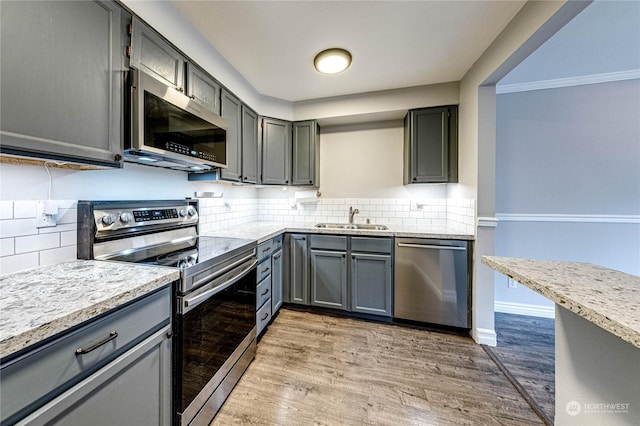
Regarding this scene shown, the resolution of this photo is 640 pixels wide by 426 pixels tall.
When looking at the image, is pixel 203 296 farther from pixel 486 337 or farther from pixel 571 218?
pixel 571 218

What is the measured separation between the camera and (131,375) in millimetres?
899

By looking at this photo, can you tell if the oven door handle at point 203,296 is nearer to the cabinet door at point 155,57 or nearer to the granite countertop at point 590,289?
the cabinet door at point 155,57

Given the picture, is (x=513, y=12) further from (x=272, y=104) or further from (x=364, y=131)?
(x=272, y=104)

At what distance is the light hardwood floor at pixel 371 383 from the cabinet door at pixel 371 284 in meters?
0.24

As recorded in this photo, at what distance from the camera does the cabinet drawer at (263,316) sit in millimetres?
2004

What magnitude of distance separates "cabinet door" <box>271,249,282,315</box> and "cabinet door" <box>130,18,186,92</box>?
1.65m

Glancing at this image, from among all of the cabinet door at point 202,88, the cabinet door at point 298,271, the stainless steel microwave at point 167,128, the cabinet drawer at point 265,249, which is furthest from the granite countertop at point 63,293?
the cabinet door at point 298,271

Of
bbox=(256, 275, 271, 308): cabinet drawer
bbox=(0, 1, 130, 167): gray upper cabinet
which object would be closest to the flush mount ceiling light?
bbox=(0, 1, 130, 167): gray upper cabinet

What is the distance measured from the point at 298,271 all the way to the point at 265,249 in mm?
624

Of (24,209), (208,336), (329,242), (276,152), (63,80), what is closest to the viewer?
(63,80)

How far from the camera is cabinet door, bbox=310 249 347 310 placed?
2.50 meters

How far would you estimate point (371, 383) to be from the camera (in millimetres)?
1630

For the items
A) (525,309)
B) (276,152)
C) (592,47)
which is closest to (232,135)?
(276,152)

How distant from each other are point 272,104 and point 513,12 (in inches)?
90.6
